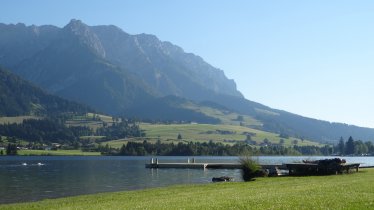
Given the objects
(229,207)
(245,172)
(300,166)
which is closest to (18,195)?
(245,172)

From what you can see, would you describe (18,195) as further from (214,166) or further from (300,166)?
(214,166)

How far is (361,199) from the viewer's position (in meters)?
30.3

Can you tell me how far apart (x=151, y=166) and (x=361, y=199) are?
423 ft

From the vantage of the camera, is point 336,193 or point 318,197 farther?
point 336,193

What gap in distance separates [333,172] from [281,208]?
1598 inches

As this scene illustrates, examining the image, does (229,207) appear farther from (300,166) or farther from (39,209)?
(300,166)

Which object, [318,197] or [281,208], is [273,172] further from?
[281,208]

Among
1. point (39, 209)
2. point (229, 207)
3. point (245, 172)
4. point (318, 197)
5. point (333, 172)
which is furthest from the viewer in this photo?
point (245, 172)

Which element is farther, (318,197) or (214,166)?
(214,166)

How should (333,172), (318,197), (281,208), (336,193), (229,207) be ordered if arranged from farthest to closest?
1. (333,172)
2. (336,193)
3. (318,197)
4. (229,207)
5. (281,208)

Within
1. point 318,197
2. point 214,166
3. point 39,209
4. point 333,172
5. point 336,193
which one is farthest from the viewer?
point 214,166

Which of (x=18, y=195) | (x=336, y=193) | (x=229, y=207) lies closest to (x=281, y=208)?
(x=229, y=207)

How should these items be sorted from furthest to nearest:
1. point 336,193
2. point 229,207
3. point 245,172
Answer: point 245,172 < point 336,193 < point 229,207

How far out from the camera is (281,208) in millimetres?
28062
